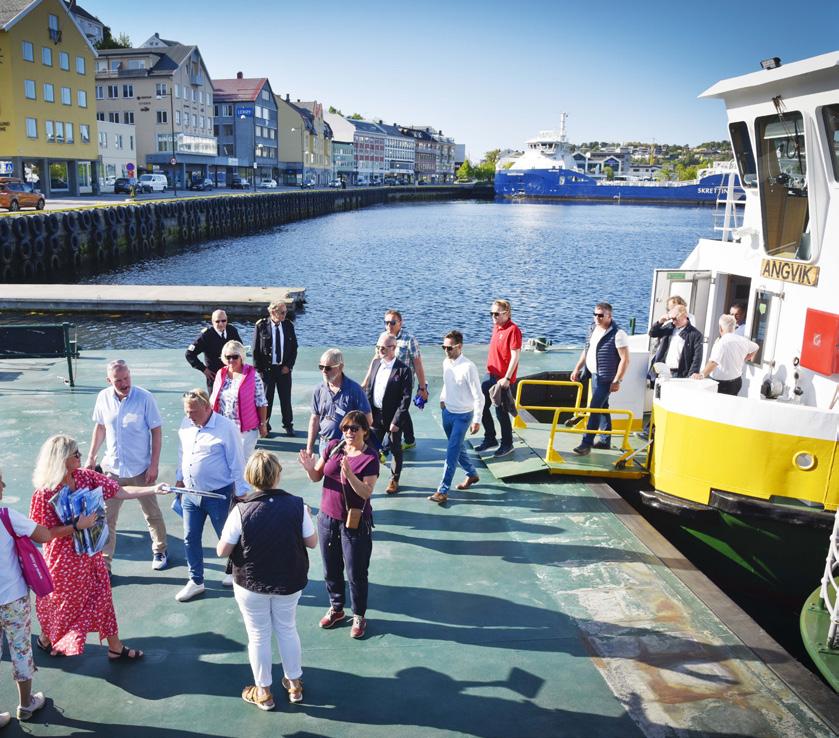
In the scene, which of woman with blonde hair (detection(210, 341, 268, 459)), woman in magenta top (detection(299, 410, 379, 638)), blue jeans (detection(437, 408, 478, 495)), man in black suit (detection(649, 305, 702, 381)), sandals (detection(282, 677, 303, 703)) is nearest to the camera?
sandals (detection(282, 677, 303, 703))

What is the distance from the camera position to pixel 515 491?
775 cm

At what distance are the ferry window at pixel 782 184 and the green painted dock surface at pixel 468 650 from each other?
11.6 ft

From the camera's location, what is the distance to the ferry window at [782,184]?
762 centimetres

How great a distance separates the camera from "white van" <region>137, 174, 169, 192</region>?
59.4m

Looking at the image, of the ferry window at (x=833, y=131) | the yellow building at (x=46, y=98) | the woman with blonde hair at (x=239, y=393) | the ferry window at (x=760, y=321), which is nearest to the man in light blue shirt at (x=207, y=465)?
the woman with blonde hair at (x=239, y=393)

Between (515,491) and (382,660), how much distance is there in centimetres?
330

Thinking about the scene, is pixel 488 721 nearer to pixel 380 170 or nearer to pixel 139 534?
pixel 139 534

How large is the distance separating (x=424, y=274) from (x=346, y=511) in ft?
120

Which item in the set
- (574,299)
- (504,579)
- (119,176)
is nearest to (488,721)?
(504,579)

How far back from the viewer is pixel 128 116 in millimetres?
71625

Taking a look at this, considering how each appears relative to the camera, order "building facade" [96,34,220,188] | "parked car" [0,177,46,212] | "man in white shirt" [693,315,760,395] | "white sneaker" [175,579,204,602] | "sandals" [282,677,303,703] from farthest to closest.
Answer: "building facade" [96,34,220,188], "parked car" [0,177,46,212], "man in white shirt" [693,315,760,395], "white sneaker" [175,579,204,602], "sandals" [282,677,303,703]

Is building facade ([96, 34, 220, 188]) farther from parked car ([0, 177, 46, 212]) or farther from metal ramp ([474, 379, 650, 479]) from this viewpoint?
metal ramp ([474, 379, 650, 479])

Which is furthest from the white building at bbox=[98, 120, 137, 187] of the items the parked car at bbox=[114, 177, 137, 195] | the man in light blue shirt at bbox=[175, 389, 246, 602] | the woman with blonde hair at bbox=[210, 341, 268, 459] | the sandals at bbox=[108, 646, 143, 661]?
the sandals at bbox=[108, 646, 143, 661]

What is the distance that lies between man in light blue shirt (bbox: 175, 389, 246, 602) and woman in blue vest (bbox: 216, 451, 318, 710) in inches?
48.2
